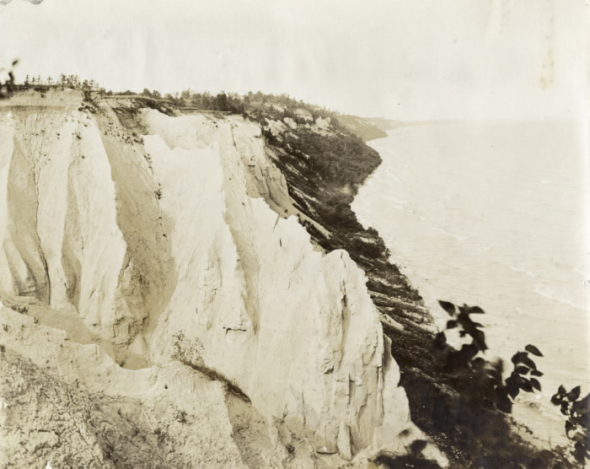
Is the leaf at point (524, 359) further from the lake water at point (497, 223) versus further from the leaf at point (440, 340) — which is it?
the lake water at point (497, 223)

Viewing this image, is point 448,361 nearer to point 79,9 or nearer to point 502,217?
point 502,217

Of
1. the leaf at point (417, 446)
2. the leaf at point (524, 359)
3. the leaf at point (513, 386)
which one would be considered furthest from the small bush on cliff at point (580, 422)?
the leaf at point (417, 446)

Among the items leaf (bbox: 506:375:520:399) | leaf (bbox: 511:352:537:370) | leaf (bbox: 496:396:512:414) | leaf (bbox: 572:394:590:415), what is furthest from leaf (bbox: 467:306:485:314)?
leaf (bbox: 572:394:590:415)

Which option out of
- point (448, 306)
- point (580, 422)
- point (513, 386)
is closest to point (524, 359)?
point (513, 386)

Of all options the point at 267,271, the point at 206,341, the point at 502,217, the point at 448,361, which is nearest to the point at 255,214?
the point at 267,271

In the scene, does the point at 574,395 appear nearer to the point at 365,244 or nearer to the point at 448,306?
the point at 448,306

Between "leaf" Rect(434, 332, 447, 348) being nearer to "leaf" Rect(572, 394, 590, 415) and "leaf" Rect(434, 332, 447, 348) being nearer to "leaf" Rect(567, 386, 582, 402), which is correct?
"leaf" Rect(567, 386, 582, 402)

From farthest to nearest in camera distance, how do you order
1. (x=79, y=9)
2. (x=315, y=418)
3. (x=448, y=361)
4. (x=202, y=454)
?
(x=448, y=361), (x=79, y=9), (x=315, y=418), (x=202, y=454)
